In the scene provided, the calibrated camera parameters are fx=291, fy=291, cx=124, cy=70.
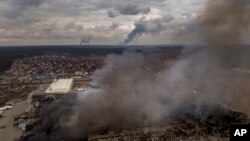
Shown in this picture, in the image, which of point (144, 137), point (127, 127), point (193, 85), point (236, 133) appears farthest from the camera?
point (193, 85)

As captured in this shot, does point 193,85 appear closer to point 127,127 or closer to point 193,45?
point 193,45

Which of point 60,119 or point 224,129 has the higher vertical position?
point 60,119

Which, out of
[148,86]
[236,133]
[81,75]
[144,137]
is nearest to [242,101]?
[148,86]

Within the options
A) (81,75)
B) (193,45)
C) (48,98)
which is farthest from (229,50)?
(81,75)

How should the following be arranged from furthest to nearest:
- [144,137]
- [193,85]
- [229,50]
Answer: [193,85] < [229,50] < [144,137]

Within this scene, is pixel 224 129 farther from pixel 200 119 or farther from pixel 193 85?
pixel 193 85

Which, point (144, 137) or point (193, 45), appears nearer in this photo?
point (144, 137)

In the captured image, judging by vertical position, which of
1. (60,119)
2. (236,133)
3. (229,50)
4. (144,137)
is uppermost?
(229,50)
